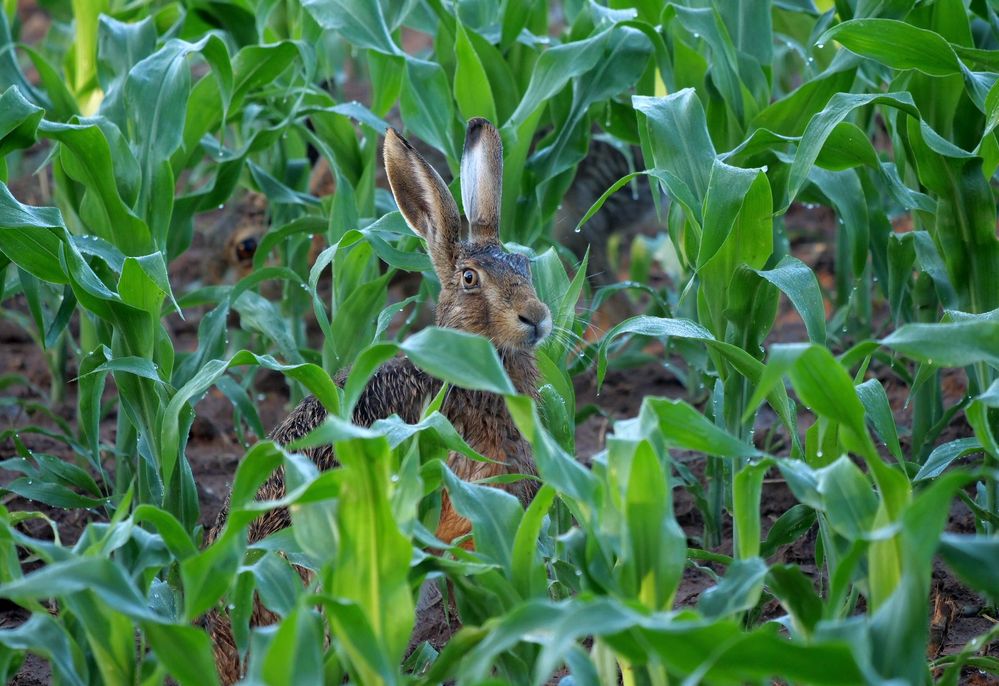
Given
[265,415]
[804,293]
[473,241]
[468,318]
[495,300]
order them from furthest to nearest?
[265,415] → [473,241] → [468,318] → [495,300] → [804,293]

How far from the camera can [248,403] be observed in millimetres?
4805

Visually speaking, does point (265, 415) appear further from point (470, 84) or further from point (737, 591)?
point (737, 591)

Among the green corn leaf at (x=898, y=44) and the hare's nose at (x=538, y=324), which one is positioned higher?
the green corn leaf at (x=898, y=44)

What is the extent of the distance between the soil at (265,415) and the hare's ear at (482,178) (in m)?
0.79

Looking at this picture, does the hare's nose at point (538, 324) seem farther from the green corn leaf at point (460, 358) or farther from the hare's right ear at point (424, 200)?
the green corn leaf at point (460, 358)

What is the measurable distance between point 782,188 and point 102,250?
2162 millimetres

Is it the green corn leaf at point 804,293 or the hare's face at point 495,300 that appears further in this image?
the hare's face at point 495,300

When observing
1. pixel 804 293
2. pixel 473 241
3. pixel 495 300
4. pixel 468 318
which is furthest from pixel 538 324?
pixel 804 293

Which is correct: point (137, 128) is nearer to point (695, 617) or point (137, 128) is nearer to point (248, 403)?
point (248, 403)

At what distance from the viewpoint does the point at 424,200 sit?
14.3 feet

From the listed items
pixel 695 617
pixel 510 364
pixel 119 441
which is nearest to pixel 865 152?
pixel 510 364

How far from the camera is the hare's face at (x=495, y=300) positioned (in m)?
4.05

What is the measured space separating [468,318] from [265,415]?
2095mm

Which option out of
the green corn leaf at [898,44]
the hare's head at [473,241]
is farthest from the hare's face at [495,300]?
the green corn leaf at [898,44]
